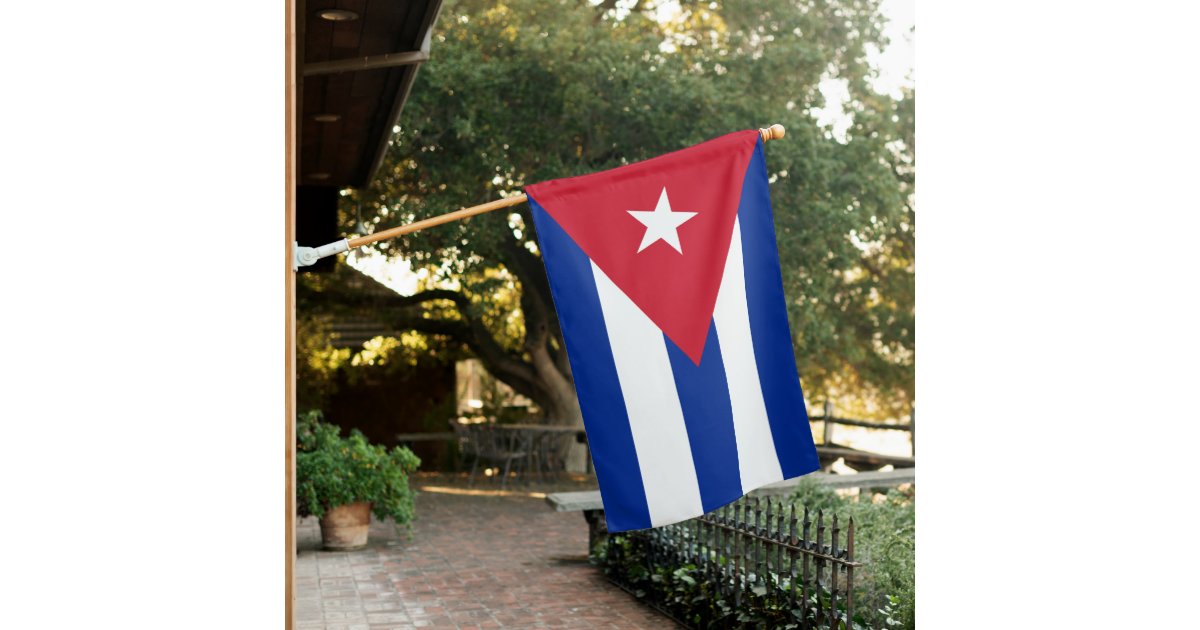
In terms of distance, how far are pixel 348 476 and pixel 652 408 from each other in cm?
546

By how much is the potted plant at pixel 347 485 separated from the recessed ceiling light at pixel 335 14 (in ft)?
13.6

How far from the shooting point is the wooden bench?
8.45 meters

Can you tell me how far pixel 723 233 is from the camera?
4.00m

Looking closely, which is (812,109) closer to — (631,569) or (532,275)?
(532,275)

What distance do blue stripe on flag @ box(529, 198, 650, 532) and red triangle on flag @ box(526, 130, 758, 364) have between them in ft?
0.22

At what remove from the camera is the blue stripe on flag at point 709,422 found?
3840mm

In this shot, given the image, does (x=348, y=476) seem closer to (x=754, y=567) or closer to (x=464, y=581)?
(x=464, y=581)

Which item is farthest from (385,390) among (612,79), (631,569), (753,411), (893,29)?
(753,411)

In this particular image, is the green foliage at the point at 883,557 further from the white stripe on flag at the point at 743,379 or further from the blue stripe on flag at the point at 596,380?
the blue stripe on flag at the point at 596,380

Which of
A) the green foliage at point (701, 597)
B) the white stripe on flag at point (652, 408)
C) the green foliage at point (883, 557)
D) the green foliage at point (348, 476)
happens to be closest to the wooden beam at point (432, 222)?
the white stripe on flag at point (652, 408)

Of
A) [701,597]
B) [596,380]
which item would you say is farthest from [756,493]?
[596,380]
